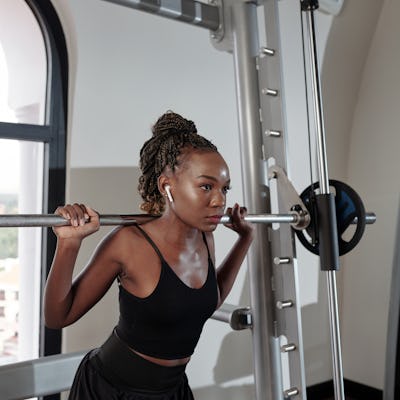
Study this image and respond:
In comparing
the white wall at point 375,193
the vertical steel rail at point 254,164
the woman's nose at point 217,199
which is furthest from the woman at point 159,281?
the white wall at point 375,193

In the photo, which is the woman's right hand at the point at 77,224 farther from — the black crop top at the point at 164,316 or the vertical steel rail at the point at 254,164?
the vertical steel rail at the point at 254,164

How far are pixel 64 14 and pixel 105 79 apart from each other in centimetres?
29

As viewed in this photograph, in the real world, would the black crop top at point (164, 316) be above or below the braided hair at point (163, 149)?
below

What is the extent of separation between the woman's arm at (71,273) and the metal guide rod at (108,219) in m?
0.03

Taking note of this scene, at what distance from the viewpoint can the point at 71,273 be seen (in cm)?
→ 94

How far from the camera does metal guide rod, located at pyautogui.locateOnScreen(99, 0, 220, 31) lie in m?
1.27

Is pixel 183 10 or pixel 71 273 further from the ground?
pixel 183 10

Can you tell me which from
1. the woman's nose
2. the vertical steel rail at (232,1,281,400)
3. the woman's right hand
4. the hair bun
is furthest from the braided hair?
the vertical steel rail at (232,1,281,400)

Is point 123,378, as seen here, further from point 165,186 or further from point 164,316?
point 165,186

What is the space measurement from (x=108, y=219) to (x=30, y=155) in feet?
3.86

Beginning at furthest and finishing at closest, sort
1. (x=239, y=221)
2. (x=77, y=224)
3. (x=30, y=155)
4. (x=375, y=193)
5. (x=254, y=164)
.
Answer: (x=375, y=193), (x=30, y=155), (x=254, y=164), (x=239, y=221), (x=77, y=224)

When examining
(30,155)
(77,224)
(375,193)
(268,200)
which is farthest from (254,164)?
(375,193)

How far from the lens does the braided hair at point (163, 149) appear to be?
1090mm

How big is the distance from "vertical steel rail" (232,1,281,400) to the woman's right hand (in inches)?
23.8
